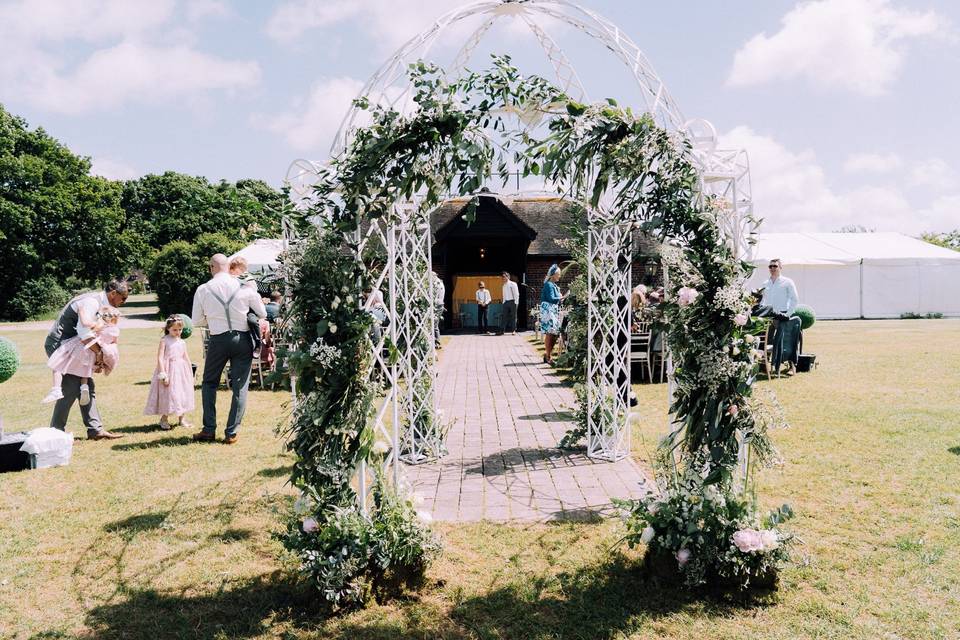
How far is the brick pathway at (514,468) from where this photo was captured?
16.8ft

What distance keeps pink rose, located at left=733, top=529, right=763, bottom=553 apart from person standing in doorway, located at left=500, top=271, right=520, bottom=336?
50.5ft

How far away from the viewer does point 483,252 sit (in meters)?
23.9

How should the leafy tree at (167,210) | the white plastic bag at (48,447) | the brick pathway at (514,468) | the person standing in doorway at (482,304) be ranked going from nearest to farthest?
the brick pathway at (514,468) < the white plastic bag at (48,447) < the person standing in doorway at (482,304) < the leafy tree at (167,210)

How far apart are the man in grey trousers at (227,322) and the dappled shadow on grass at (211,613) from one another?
3.29 metres

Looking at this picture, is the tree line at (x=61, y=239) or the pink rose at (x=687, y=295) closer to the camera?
the pink rose at (x=687, y=295)

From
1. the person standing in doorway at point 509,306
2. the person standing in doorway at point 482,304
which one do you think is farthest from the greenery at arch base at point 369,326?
the person standing in doorway at point 482,304

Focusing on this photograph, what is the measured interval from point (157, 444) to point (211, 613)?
13.5 ft

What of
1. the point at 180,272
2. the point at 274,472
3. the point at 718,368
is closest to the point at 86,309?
the point at 274,472

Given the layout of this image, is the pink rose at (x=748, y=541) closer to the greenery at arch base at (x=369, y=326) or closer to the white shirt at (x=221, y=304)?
the greenery at arch base at (x=369, y=326)

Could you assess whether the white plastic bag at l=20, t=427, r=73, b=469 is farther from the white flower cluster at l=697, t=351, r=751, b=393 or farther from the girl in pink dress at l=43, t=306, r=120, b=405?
the white flower cluster at l=697, t=351, r=751, b=393

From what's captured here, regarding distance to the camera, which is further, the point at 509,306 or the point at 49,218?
the point at 49,218

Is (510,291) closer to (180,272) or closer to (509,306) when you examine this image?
(509,306)

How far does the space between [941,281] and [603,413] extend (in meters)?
28.7

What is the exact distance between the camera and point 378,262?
403 centimetres
